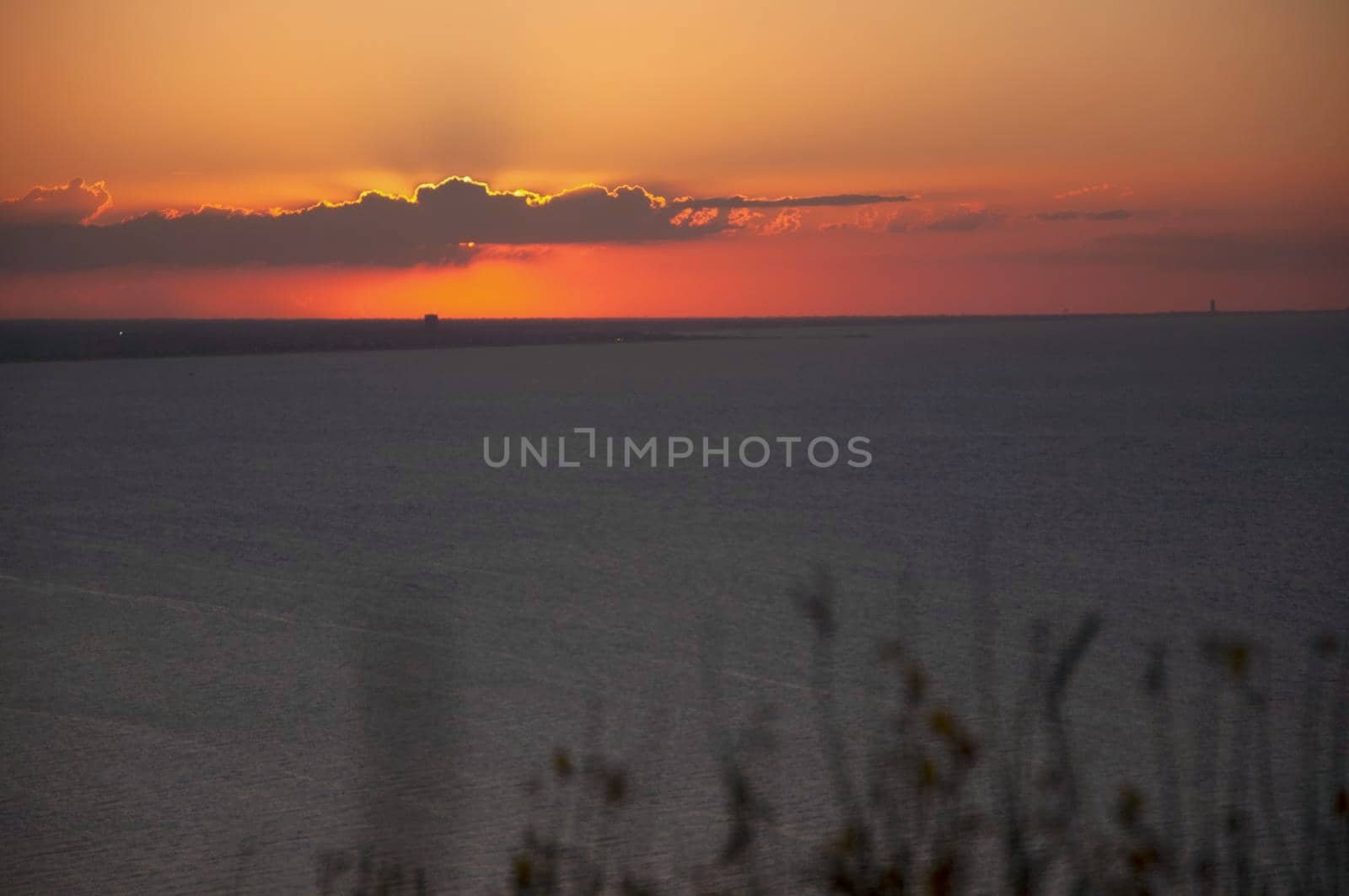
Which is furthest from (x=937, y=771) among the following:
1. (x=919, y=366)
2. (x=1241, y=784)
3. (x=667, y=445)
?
(x=919, y=366)

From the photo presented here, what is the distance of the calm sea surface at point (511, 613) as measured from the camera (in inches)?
337

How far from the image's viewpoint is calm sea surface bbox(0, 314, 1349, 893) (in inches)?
337

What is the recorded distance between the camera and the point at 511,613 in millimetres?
15430

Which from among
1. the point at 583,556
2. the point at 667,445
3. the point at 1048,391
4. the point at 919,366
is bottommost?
the point at 583,556

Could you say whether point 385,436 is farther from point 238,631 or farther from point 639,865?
point 639,865

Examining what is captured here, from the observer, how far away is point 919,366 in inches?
4186

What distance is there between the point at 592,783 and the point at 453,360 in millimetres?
129112

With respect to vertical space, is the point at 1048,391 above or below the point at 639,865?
above

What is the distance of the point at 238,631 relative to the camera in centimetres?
1433

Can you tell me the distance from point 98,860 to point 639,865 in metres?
3.09

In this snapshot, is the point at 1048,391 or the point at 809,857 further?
the point at 1048,391

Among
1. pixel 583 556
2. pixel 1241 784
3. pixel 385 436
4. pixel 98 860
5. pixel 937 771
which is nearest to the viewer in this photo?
pixel 937 771

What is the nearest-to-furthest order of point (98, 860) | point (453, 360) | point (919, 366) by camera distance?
point (98, 860), point (919, 366), point (453, 360)

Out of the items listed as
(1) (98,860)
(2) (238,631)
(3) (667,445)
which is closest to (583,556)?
(2) (238,631)
